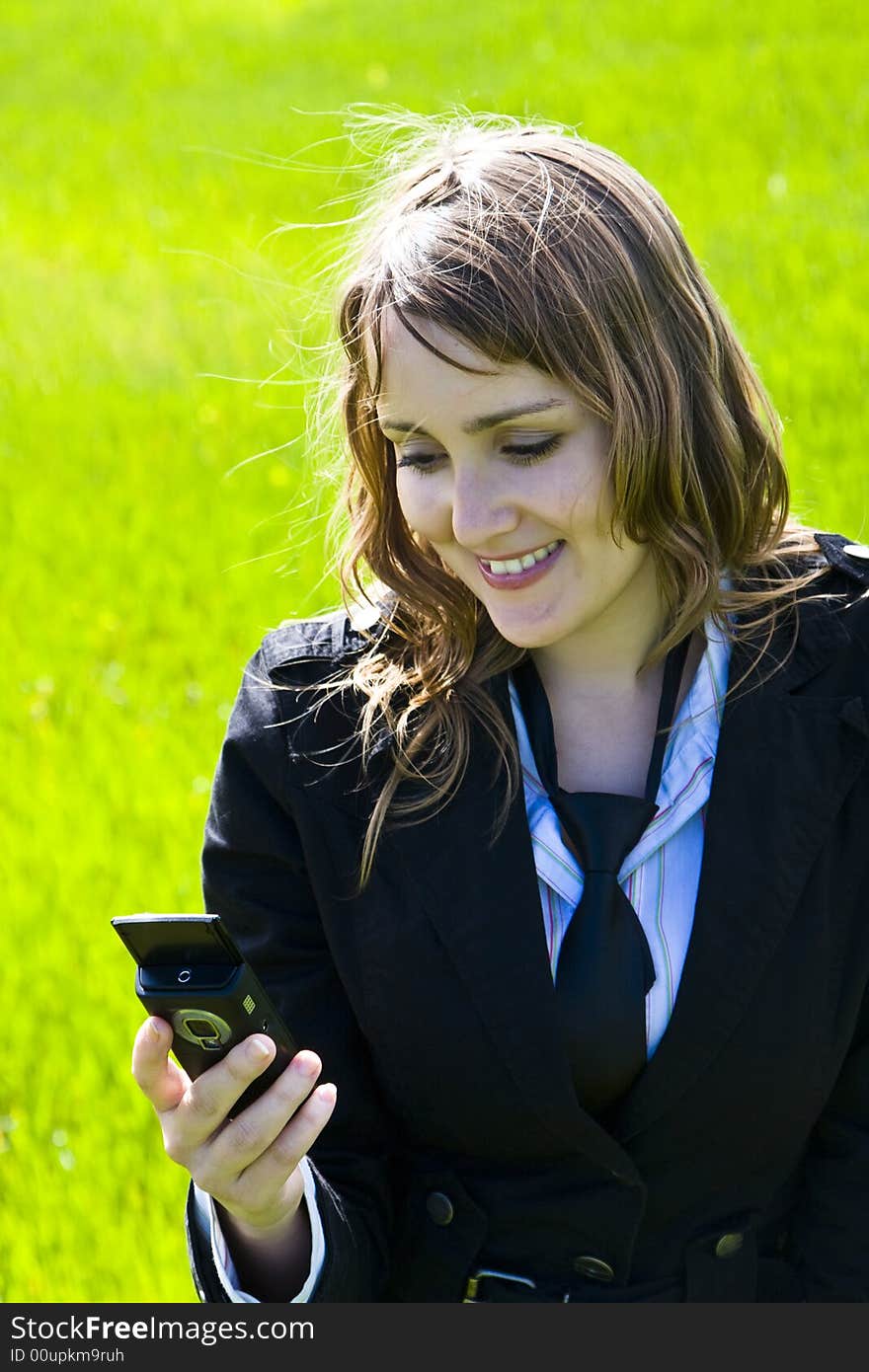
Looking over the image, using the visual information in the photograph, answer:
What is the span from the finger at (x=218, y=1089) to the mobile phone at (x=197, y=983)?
0.02 metres

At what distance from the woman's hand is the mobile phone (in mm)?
20

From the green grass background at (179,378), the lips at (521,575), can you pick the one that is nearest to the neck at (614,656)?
the lips at (521,575)

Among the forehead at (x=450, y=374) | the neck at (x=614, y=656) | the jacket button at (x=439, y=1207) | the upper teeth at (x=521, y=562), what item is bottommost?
the jacket button at (x=439, y=1207)

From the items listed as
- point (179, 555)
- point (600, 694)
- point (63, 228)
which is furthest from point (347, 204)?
point (600, 694)

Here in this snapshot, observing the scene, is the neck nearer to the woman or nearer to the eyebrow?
the woman

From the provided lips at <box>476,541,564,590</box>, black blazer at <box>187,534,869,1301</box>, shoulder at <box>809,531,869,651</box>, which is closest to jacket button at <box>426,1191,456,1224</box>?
black blazer at <box>187,534,869,1301</box>

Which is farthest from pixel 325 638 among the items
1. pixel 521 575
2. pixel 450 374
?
pixel 450 374

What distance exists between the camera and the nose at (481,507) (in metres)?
2.00

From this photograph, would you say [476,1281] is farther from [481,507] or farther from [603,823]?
[481,507]

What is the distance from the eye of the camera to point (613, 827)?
6.86 feet

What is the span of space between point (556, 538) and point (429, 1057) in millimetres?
690

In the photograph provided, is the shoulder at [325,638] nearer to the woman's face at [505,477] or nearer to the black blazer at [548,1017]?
the black blazer at [548,1017]

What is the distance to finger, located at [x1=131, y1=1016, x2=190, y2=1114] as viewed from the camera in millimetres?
1742

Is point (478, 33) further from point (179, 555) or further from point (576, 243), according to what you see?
point (576, 243)
